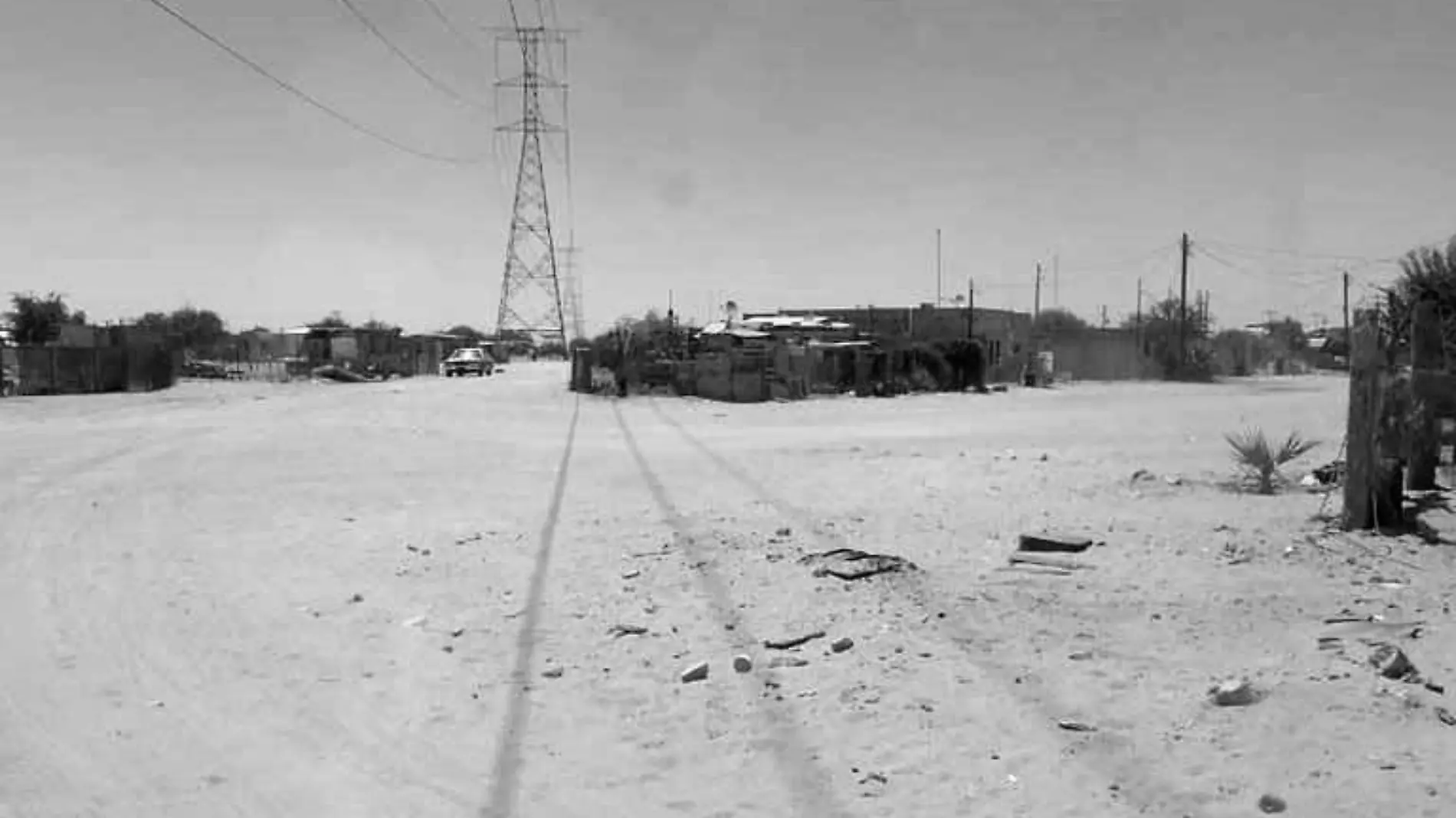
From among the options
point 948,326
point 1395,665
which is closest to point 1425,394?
point 1395,665

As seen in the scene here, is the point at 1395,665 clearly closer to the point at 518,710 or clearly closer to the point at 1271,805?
the point at 1271,805

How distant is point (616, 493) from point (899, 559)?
21.0ft

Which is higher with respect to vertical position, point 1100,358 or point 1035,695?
point 1100,358

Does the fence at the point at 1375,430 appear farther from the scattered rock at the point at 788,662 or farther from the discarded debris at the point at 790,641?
the scattered rock at the point at 788,662

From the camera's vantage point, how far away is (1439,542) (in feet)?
34.0

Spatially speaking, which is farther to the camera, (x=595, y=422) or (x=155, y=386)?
(x=155, y=386)

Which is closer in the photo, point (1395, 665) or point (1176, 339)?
point (1395, 665)

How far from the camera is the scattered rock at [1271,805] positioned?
4.91 metres

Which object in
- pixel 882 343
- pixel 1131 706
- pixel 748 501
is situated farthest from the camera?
pixel 882 343

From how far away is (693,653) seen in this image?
7578 millimetres

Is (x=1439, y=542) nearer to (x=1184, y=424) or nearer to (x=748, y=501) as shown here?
(x=748, y=501)

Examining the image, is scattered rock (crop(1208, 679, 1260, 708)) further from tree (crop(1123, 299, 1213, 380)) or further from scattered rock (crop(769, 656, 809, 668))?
tree (crop(1123, 299, 1213, 380))

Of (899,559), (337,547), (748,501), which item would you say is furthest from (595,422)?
(899,559)

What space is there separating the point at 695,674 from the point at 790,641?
2.89 ft
